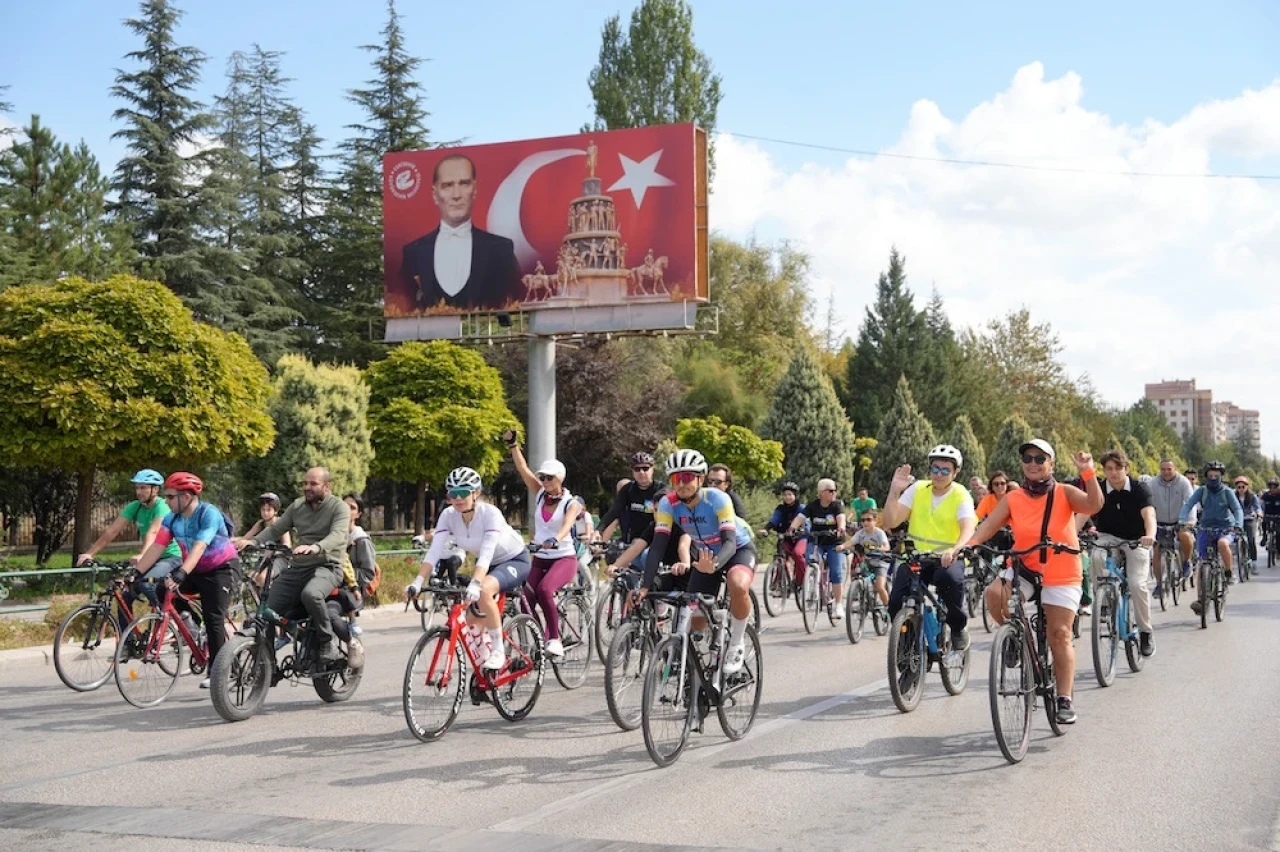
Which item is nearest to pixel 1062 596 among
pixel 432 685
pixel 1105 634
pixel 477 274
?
pixel 1105 634

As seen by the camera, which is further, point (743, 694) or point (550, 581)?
point (550, 581)

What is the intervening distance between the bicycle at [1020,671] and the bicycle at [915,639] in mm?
1085

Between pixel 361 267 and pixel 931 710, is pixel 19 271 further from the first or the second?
pixel 931 710

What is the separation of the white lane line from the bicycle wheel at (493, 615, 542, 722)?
132 centimetres

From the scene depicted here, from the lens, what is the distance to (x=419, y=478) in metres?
42.7

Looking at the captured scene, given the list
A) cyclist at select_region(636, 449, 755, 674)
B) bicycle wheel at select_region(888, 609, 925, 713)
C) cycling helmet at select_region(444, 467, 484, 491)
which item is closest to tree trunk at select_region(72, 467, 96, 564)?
cycling helmet at select_region(444, 467, 484, 491)

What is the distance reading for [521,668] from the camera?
9.97 m

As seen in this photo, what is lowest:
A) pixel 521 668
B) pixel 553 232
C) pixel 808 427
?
pixel 521 668

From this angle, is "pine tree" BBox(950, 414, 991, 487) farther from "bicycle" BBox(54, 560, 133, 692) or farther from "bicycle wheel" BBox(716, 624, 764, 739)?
"bicycle wheel" BBox(716, 624, 764, 739)

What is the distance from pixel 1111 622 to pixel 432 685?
232 inches

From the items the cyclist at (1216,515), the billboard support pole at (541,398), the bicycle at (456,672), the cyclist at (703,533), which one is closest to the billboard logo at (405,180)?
the billboard support pole at (541,398)

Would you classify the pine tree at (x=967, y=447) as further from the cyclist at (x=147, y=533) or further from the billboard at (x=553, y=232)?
the cyclist at (x=147, y=533)

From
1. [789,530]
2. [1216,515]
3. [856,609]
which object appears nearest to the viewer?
[856,609]

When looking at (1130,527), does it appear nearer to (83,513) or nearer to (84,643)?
(84,643)
